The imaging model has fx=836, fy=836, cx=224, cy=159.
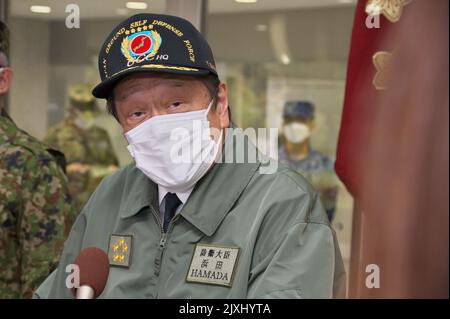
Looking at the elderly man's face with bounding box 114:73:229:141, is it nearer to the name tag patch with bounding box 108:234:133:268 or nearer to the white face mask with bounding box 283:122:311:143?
the name tag patch with bounding box 108:234:133:268

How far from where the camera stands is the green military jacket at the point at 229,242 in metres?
1.79

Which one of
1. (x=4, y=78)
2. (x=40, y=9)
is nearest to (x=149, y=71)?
(x=4, y=78)

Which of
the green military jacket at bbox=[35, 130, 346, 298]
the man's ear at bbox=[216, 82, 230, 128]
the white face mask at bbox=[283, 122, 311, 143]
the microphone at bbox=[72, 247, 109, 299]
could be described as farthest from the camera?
the white face mask at bbox=[283, 122, 311, 143]

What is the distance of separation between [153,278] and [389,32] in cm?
80

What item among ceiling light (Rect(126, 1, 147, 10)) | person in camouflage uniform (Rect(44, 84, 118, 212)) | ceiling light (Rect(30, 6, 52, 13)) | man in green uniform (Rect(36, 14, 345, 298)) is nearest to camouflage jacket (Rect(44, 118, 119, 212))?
person in camouflage uniform (Rect(44, 84, 118, 212))

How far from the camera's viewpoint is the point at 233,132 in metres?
1.99

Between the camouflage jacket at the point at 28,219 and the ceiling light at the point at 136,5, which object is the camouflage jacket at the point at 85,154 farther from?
the camouflage jacket at the point at 28,219

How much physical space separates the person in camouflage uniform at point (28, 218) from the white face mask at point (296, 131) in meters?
1.20

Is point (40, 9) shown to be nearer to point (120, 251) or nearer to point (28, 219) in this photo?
point (28, 219)

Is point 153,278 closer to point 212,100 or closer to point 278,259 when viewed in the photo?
point 278,259

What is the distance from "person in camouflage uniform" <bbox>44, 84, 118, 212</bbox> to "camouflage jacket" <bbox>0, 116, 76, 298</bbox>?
0.88 m

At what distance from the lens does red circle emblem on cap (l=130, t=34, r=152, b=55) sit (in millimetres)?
1906
